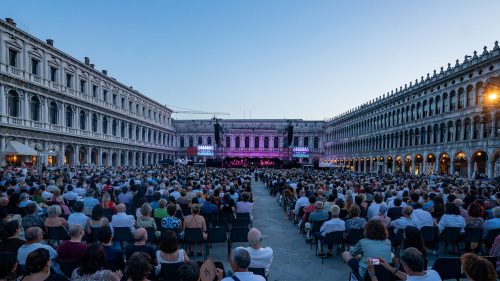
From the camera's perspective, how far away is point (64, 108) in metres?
38.3

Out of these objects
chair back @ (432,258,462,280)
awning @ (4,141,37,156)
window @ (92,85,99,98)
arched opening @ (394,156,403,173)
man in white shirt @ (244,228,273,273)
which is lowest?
arched opening @ (394,156,403,173)

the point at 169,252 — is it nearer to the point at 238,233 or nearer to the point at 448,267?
the point at 238,233

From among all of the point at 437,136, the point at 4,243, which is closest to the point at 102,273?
the point at 4,243

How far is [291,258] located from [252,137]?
256 feet

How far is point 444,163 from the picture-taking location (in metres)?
40.7

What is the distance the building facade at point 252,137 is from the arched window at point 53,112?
4843 centimetres

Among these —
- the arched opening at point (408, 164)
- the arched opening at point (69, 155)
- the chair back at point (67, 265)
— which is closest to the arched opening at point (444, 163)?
the arched opening at point (408, 164)

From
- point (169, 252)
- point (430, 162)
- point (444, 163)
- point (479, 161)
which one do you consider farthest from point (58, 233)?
point (430, 162)

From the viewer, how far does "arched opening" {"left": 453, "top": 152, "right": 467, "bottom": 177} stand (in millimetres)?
36597

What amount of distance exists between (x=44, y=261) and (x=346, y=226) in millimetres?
6913

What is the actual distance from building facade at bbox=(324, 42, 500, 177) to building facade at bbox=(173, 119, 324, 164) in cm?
2122

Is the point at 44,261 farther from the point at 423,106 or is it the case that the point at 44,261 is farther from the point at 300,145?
the point at 300,145

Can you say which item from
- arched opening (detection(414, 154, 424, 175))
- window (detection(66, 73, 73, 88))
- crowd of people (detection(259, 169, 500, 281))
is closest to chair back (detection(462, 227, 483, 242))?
crowd of people (detection(259, 169, 500, 281))

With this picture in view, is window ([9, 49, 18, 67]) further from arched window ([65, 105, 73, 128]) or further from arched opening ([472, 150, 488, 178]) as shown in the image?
arched opening ([472, 150, 488, 178])
